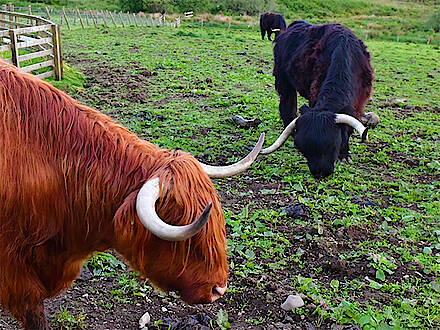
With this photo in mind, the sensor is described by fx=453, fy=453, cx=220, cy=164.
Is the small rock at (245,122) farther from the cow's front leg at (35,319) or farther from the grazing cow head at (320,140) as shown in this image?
the cow's front leg at (35,319)

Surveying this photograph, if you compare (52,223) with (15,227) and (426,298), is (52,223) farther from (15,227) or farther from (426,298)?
(426,298)

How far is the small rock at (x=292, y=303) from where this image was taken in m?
3.76

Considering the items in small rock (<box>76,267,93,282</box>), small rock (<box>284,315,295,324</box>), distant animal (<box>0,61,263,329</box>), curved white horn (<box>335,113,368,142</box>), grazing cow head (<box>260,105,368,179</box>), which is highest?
distant animal (<box>0,61,263,329</box>)

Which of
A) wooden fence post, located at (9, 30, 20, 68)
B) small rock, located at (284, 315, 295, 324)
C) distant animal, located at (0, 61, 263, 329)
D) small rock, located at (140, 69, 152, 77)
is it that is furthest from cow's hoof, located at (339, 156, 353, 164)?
wooden fence post, located at (9, 30, 20, 68)

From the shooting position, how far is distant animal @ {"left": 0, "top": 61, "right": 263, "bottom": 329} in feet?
8.12

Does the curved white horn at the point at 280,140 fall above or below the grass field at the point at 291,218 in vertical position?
above

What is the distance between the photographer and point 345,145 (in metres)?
6.89

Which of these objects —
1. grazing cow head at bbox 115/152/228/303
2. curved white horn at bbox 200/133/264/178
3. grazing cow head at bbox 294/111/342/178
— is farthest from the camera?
grazing cow head at bbox 294/111/342/178

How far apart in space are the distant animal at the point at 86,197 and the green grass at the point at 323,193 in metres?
1.29

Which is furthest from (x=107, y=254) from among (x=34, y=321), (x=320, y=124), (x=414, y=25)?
(x=414, y=25)

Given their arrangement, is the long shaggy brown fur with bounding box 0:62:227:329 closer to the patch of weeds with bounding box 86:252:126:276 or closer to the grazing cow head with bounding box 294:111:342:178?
the patch of weeds with bounding box 86:252:126:276

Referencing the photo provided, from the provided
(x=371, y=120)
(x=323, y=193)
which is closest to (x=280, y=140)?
(x=323, y=193)

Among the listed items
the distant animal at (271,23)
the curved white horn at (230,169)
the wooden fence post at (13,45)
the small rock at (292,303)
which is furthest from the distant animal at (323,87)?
the distant animal at (271,23)

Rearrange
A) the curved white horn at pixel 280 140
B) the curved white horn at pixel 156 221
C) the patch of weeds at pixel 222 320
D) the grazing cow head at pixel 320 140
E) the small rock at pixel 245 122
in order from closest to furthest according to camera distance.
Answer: the curved white horn at pixel 156 221 → the patch of weeds at pixel 222 320 → the grazing cow head at pixel 320 140 → the curved white horn at pixel 280 140 → the small rock at pixel 245 122
